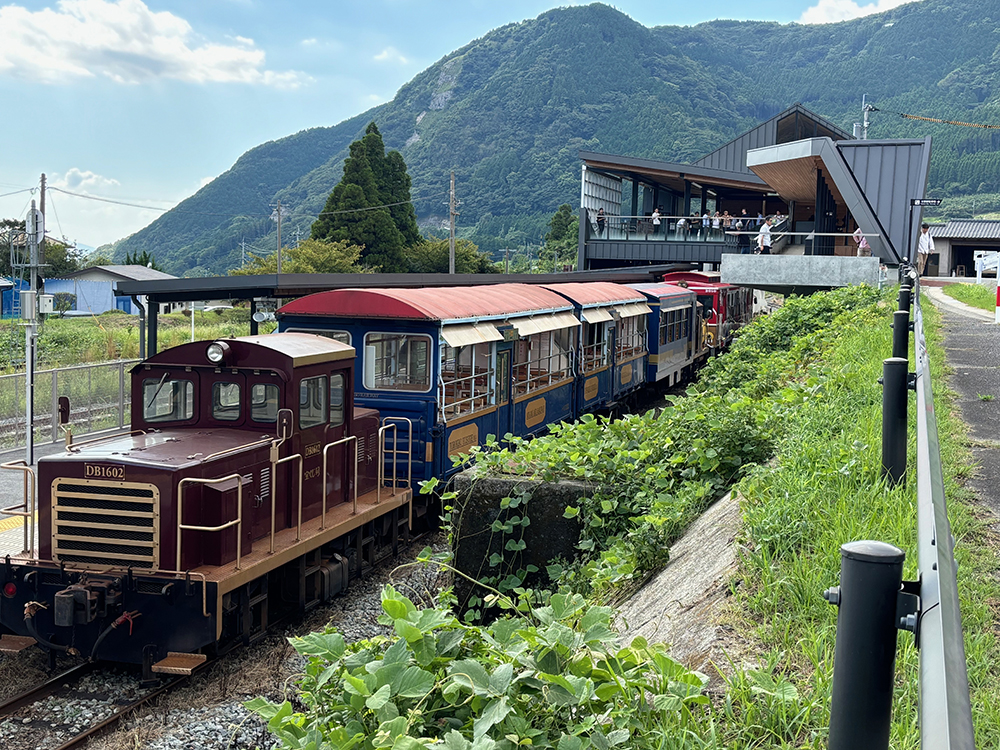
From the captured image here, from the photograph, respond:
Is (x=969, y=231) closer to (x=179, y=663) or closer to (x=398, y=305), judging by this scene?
(x=398, y=305)

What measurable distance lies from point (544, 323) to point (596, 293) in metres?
4.60

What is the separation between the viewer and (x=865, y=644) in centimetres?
186

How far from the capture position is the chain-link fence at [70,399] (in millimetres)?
18062

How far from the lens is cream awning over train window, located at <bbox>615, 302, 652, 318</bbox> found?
20375mm

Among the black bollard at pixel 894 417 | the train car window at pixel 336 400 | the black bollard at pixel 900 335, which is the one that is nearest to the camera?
the black bollard at pixel 894 417

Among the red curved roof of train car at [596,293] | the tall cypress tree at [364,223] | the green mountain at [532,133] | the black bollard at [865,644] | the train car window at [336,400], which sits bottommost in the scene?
the train car window at [336,400]

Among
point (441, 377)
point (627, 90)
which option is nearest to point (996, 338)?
point (441, 377)

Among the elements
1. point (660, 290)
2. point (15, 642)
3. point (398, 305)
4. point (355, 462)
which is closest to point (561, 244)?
point (660, 290)

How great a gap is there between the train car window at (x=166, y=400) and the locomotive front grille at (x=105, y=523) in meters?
1.40

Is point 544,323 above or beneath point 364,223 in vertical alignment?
beneath

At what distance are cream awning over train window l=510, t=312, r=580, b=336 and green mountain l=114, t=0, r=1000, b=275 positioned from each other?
110m

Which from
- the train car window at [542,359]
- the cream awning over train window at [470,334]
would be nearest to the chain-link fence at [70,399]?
the train car window at [542,359]

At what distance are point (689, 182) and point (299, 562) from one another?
1620 inches

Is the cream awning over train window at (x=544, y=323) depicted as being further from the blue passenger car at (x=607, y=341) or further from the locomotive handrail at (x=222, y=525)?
the locomotive handrail at (x=222, y=525)
